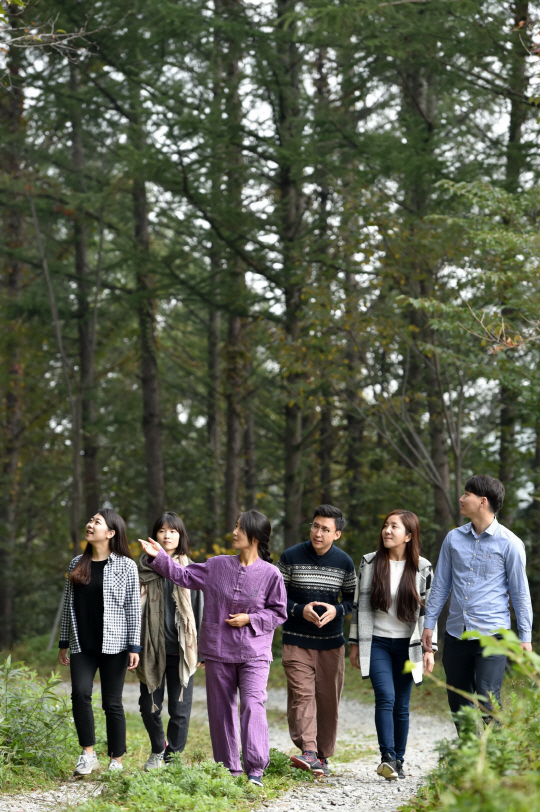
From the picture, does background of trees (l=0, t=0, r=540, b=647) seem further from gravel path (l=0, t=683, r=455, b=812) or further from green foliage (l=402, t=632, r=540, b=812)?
green foliage (l=402, t=632, r=540, b=812)

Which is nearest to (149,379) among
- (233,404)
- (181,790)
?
(233,404)

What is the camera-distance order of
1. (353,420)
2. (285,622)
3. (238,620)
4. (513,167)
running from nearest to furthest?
(238,620) → (285,622) → (513,167) → (353,420)

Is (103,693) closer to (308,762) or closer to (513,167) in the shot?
(308,762)

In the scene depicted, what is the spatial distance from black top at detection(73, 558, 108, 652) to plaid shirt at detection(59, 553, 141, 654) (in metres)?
0.04

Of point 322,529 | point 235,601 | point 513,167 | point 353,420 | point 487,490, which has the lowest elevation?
point 235,601

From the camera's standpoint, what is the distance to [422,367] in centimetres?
1505

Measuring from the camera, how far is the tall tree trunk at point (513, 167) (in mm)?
11656

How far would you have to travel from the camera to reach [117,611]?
568 cm

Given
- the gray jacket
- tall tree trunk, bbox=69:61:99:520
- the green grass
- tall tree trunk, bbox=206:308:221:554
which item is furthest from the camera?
tall tree trunk, bbox=206:308:221:554

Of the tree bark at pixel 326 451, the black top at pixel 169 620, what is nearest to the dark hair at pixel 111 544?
the black top at pixel 169 620

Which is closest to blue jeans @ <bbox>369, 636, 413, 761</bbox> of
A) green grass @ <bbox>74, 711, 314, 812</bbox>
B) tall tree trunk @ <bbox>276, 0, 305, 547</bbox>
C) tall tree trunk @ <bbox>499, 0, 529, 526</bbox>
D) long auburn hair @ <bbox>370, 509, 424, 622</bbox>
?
long auburn hair @ <bbox>370, 509, 424, 622</bbox>

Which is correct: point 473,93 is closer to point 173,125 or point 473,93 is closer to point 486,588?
point 173,125

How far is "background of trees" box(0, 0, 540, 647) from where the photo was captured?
1149cm

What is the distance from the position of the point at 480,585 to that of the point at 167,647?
228 centimetres
